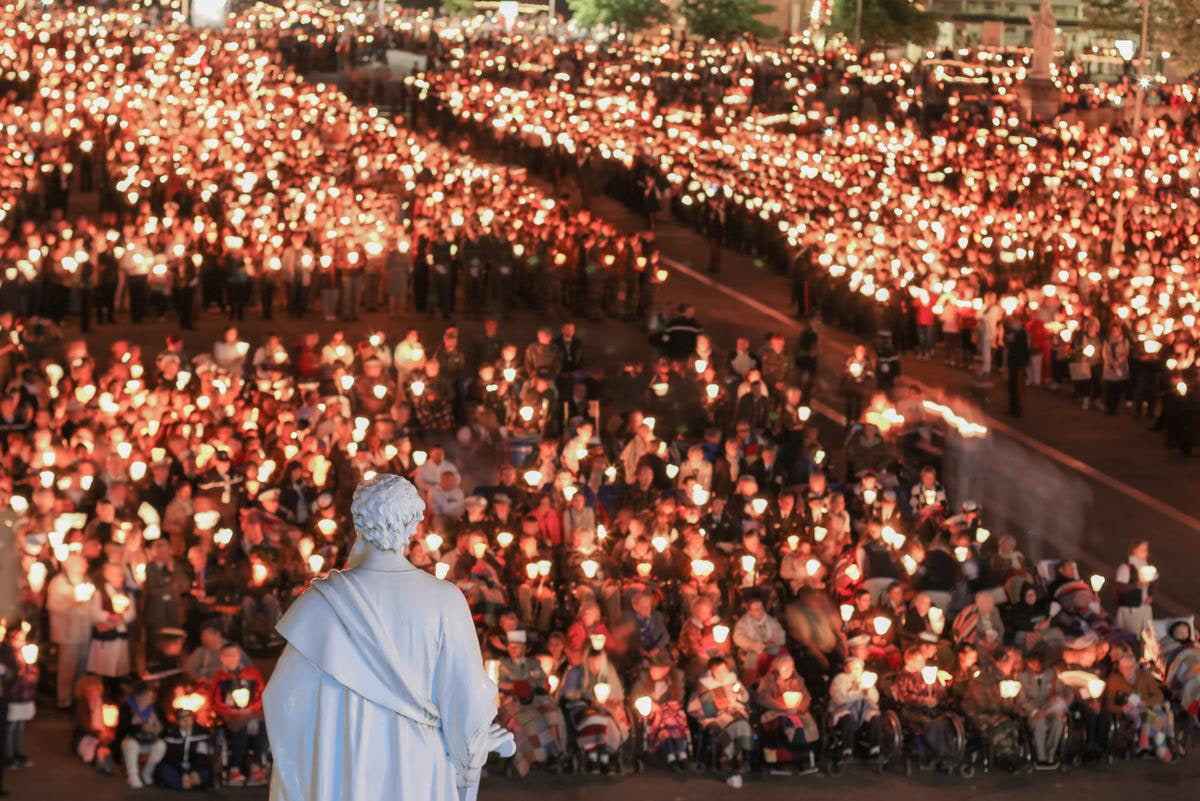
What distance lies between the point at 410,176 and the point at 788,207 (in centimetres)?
607

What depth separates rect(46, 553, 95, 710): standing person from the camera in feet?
47.9

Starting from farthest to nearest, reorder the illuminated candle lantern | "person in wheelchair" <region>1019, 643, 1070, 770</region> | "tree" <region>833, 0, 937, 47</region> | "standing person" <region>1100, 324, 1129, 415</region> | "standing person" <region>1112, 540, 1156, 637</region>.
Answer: "tree" <region>833, 0, 937, 47</region> → "standing person" <region>1100, 324, 1129, 415</region> → "standing person" <region>1112, 540, 1156, 637</region> → the illuminated candle lantern → "person in wheelchair" <region>1019, 643, 1070, 770</region>

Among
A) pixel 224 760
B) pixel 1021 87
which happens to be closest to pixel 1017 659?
pixel 224 760

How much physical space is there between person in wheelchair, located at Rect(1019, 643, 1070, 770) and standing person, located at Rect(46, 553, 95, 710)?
240 inches

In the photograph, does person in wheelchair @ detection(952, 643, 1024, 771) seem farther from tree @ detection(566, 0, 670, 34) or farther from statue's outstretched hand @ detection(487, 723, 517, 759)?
tree @ detection(566, 0, 670, 34)

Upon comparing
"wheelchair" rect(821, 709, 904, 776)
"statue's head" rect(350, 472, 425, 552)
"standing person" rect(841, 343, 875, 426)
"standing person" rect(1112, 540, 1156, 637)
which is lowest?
"wheelchair" rect(821, 709, 904, 776)

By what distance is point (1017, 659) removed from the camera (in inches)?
567

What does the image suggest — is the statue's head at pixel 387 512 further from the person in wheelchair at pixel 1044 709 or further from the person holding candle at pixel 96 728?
the person in wheelchair at pixel 1044 709

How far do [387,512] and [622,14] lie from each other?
73561 mm

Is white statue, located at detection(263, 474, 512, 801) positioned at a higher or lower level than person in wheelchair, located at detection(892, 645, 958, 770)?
higher

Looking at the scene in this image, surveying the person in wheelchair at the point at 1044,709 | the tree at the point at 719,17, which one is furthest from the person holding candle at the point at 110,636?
the tree at the point at 719,17

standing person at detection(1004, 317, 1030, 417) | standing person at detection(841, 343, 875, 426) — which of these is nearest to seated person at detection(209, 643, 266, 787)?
Answer: standing person at detection(841, 343, 875, 426)

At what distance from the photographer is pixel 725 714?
14070 mm

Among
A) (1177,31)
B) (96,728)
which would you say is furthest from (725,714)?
(1177,31)
